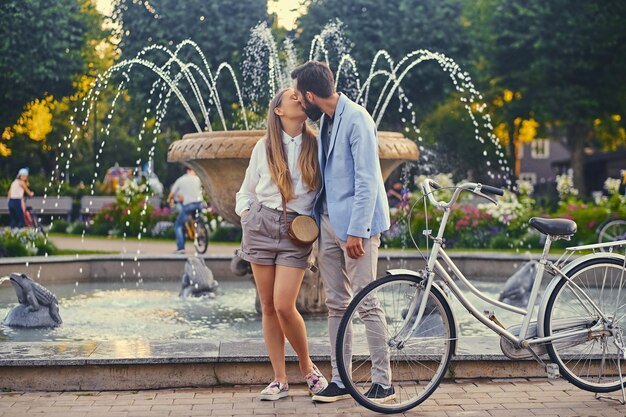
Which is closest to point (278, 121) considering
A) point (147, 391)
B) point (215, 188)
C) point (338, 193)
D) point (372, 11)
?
point (338, 193)

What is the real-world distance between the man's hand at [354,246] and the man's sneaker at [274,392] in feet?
2.80

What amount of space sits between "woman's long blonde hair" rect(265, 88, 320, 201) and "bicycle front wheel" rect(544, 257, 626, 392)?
1.47 m

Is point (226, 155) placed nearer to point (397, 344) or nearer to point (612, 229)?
point (397, 344)

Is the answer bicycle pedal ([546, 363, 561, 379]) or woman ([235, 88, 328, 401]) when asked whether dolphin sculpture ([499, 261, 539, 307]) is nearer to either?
bicycle pedal ([546, 363, 561, 379])

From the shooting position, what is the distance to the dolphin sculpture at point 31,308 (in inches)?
335

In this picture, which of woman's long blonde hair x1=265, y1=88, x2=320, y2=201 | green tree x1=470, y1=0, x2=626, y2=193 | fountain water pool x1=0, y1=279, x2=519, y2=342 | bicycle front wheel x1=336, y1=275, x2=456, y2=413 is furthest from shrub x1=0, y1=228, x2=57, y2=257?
green tree x1=470, y1=0, x2=626, y2=193

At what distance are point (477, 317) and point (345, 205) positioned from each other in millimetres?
974

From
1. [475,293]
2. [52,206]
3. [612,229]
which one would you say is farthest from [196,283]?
[52,206]

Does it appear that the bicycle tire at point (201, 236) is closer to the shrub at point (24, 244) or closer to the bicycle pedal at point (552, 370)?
the shrub at point (24, 244)

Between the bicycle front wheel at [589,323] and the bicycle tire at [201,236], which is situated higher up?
the bicycle front wheel at [589,323]

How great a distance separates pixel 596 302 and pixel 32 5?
36.2 meters

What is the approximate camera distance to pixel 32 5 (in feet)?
129

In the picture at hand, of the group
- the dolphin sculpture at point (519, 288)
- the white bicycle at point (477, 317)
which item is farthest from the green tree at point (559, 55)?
the white bicycle at point (477, 317)

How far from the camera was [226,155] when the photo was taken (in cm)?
823
